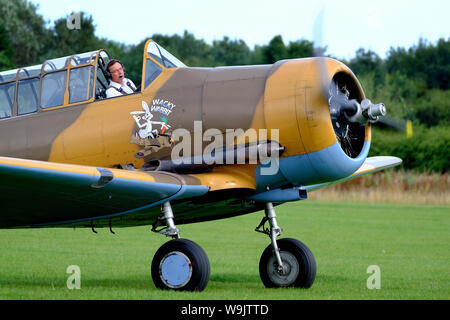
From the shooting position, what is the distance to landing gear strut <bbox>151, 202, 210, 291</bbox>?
314 inches

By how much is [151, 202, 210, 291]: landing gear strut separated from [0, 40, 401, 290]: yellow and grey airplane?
11 millimetres

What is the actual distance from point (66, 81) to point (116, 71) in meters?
0.64

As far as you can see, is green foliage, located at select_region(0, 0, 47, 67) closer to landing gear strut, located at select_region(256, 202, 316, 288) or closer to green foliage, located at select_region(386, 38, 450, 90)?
green foliage, located at select_region(386, 38, 450, 90)

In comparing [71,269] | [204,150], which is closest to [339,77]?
[204,150]

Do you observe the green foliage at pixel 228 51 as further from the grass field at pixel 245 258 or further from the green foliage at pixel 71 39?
the grass field at pixel 245 258

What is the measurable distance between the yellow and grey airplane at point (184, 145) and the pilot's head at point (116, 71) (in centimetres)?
13

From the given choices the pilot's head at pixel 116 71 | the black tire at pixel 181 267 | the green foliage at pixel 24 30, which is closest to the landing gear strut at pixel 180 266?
the black tire at pixel 181 267

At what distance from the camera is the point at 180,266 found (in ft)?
26.3

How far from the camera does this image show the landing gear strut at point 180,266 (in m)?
7.96

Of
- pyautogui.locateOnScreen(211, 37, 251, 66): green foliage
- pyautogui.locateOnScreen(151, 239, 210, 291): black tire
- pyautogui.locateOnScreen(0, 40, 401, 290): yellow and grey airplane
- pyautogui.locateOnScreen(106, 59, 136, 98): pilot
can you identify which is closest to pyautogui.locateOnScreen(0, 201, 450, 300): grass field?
pyautogui.locateOnScreen(151, 239, 210, 291): black tire

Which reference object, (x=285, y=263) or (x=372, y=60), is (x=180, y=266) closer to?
(x=285, y=263)
